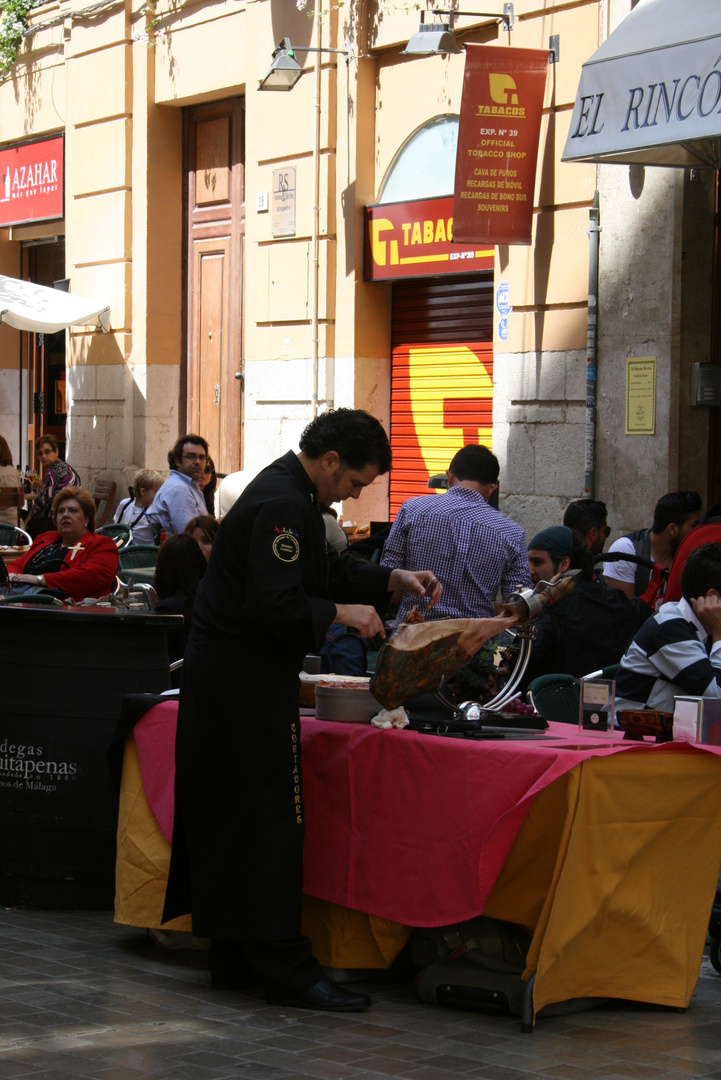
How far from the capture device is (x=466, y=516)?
6.31 m

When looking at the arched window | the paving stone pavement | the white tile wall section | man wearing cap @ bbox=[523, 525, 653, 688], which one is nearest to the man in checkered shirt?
man wearing cap @ bbox=[523, 525, 653, 688]

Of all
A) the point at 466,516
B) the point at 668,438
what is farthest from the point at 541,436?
the point at 466,516

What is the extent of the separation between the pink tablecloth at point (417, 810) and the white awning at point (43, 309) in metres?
10.1

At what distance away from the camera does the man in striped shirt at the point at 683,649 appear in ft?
16.6

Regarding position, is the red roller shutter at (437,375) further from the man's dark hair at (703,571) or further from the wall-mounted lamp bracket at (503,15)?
the man's dark hair at (703,571)

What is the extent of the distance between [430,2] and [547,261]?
8.52ft

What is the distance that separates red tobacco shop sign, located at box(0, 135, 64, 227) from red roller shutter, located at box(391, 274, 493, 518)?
585 cm

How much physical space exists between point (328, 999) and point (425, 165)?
28.5 ft

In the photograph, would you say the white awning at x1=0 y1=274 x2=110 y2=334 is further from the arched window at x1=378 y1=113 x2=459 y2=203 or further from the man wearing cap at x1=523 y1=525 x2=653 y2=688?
the man wearing cap at x1=523 y1=525 x2=653 y2=688

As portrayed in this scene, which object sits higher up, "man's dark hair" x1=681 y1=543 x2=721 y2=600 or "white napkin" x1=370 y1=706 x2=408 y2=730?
"man's dark hair" x1=681 y1=543 x2=721 y2=600

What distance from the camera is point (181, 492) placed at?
10797 millimetres

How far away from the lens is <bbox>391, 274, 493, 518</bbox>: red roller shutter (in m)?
11.8

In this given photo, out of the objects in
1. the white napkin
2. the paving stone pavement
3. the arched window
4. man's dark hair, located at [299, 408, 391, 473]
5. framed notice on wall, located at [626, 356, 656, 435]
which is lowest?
the paving stone pavement

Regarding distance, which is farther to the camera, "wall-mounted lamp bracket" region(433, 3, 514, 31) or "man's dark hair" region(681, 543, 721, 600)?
"wall-mounted lamp bracket" region(433, 3, 514, 31)
